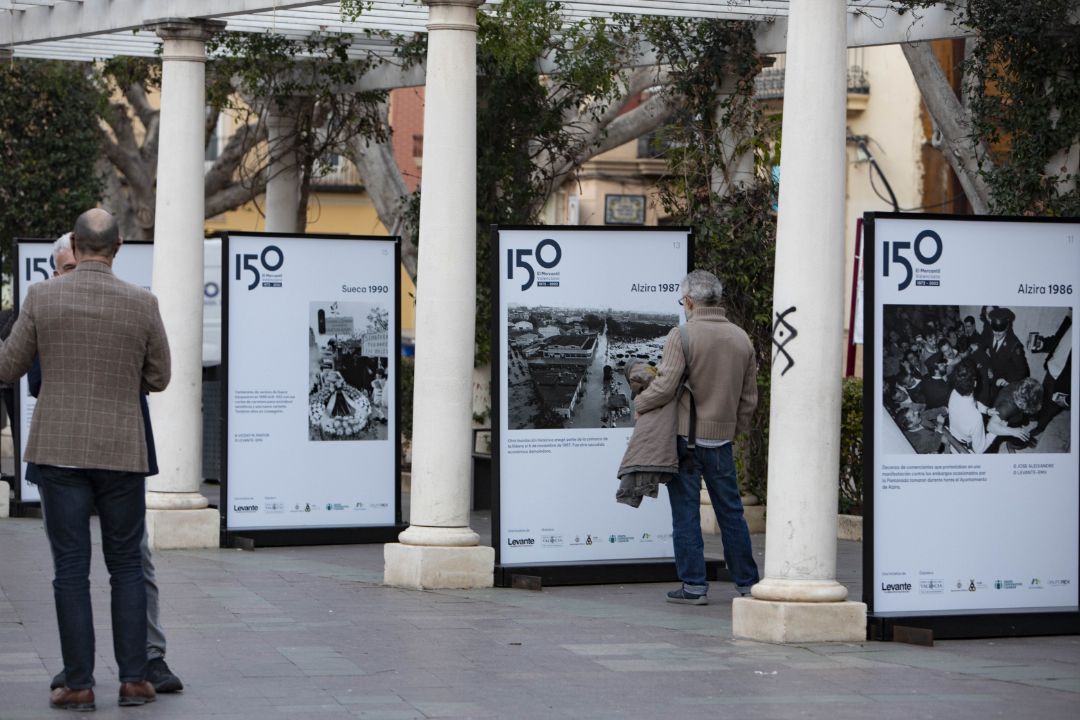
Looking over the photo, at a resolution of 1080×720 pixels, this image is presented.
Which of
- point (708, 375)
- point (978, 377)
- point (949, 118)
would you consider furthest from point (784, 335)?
point (949, 118)

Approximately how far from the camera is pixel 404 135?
3819 cm

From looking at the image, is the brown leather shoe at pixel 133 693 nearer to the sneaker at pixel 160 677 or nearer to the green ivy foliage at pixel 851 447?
the sneaker at pixel 160 677

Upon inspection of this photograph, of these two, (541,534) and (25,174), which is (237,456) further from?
(25,174)

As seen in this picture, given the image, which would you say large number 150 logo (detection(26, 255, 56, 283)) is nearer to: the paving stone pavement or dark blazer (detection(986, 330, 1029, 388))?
the paving stone pavement

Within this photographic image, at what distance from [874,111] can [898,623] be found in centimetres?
2457

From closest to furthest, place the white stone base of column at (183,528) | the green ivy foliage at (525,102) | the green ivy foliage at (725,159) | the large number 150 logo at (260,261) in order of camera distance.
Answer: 1. the large number 150 logo at (260,261)
2. the white stone base of column at (183,528)
3. the green ivy foliage at (725,159)
4. the green ivy foliage at (525,102)

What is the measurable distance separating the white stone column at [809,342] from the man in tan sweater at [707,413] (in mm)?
1293

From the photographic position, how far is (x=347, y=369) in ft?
44.2

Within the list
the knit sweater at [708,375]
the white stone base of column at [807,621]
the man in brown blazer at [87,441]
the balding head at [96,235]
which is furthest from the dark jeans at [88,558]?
the knit sweater at [708,375]

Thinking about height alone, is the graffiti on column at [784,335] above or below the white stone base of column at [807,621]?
above

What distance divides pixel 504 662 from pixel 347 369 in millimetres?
5330

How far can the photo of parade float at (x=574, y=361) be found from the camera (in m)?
11.1

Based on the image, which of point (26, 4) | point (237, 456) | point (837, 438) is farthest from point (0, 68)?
point (837, 438)

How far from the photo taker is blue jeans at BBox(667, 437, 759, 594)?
412 inches
